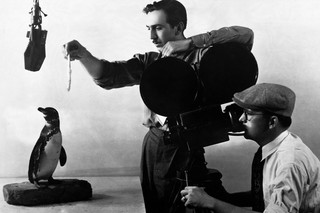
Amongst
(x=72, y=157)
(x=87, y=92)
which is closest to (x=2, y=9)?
(x=87, y=92)

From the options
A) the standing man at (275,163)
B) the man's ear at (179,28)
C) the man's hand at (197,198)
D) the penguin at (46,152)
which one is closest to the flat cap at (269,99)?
the standing man at (275,163)

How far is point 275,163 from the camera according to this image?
173 cm

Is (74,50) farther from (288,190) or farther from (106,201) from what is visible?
(288,190)

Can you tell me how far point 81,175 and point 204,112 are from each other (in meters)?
1.07

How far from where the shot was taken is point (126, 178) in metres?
2.69

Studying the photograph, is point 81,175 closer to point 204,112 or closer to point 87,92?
point 87,92

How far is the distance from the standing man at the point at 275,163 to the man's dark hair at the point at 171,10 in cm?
63

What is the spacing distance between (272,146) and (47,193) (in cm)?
98

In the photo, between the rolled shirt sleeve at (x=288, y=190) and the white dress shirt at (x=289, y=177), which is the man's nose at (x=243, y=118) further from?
the rolled shirt sleeve at (x=288, y=190)

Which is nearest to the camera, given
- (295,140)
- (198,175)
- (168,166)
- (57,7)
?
(295,140)

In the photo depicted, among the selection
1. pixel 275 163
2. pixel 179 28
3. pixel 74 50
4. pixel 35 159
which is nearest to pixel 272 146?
pixel 275 163

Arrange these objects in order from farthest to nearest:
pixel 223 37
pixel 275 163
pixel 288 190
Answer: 1. pixel 223 37
2. pixel 275 163
3. pixel 288 190

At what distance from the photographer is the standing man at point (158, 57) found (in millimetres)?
2104

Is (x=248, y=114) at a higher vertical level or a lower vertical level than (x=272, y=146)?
higher
